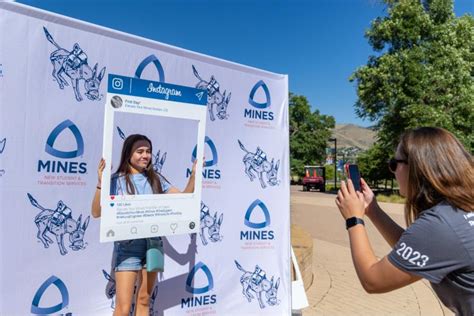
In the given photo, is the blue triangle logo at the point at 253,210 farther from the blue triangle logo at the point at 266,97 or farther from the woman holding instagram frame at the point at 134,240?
the woman holding instagram frame at the point at 134,240

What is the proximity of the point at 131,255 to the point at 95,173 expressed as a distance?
2.13 ft

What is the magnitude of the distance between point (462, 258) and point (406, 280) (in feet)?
0.75

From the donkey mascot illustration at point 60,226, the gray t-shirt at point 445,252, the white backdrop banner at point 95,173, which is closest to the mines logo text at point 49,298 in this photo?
the white backdrop banner at point 95,173

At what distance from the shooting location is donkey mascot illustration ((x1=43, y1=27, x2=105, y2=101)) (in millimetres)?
2795

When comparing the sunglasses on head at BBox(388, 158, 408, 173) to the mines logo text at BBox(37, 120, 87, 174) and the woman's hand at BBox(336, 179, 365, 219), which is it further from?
the mines logo text at BBox(37, 120, 87, 174)

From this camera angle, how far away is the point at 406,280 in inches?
65.7

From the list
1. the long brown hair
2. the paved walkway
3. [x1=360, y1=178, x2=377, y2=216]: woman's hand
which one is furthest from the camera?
the paved walkway

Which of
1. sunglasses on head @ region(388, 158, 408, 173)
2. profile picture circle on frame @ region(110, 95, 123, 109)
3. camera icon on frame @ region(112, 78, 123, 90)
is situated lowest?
sunglasses on head @ region(388, 158, 408, 173)

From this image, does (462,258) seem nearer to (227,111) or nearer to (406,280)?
(406,280)

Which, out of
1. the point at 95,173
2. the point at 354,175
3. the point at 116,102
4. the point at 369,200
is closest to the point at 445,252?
the point at 369,200

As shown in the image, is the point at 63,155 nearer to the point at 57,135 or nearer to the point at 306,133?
the point at 57,135

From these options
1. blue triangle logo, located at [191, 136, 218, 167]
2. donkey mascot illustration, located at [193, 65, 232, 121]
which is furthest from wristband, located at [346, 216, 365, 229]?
donkey mascot illustration, located at [193, 65, 232, 121]

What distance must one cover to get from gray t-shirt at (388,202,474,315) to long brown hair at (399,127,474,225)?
71 millimetres

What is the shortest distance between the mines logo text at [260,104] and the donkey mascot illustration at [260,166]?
0.32 m
